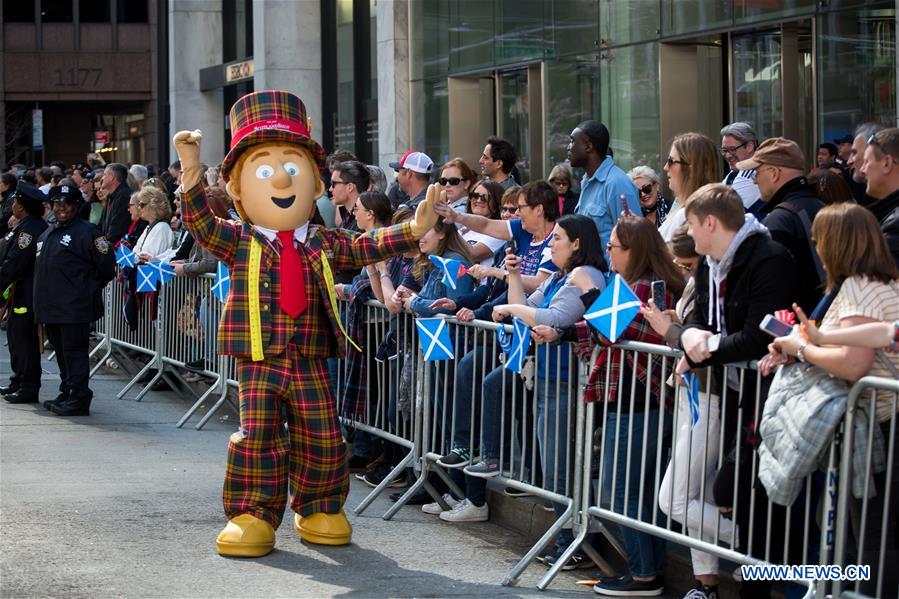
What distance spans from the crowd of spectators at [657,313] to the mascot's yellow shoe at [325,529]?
0.78 m

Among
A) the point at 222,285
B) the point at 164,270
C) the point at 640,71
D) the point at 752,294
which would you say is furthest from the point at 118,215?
the point at 752,294

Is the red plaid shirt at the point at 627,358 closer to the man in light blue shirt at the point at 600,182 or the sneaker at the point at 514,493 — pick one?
the sneaker at the point at 514,493

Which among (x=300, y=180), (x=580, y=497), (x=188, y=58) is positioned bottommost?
(x=580, y=497)

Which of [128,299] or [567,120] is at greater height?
[567,120]

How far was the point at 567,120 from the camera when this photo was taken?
1644cm

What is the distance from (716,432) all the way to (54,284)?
23.6 ft

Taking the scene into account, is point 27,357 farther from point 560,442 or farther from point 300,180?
point 560,442

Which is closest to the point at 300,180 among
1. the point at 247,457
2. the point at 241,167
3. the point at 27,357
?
the point at 241,167

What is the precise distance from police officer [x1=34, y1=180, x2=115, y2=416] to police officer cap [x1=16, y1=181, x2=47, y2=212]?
0.62 metres

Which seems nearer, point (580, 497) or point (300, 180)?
point (580, 497)

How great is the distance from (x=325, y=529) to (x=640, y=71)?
8.85 meters

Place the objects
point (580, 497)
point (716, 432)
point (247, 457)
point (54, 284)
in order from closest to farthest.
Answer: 1. point (716, 432)
2. point (580, 497)
3. point (247, 457)
4. point (54, 284)

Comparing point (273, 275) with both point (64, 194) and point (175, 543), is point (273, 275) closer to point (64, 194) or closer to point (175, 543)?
point (175, 543)

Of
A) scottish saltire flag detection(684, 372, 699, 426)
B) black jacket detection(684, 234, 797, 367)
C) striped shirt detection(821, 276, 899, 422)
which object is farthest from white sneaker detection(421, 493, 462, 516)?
striped shirt detection(821, 276, 899, 422)
